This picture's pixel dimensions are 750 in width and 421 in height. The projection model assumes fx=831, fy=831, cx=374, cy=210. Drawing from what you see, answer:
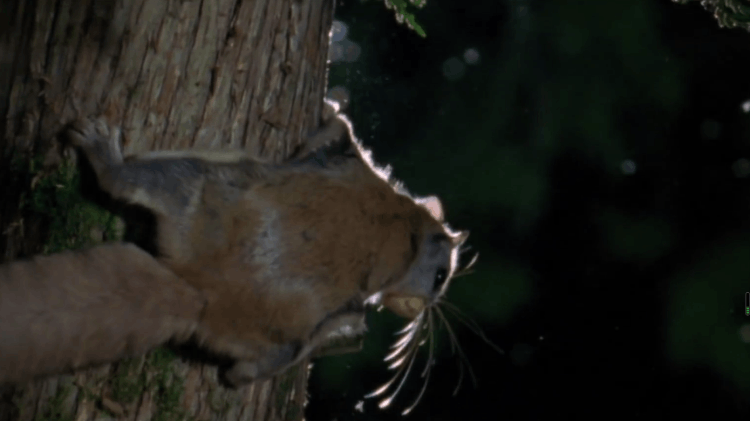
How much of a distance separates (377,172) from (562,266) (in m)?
5.05

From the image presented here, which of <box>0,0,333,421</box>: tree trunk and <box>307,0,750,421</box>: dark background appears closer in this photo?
<box>0,0,333,421</box>: tree trunk

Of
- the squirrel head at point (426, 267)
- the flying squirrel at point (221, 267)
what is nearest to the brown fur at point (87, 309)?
the flying squirrel at point (221, 267)

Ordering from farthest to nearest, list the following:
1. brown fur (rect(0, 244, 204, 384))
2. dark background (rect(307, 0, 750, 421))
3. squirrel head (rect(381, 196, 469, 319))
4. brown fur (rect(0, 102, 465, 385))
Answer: dark background (rect(307, 0, 750, 421)), squirrel head (rect(381, 196, 469, 319)), brown fur (rect(0, 102, 465, 385)), brown fur (rect(0, 244, 204, 384))

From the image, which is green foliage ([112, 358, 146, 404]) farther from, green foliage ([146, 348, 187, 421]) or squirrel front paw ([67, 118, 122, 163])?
squirrel front paw ([67, 118, 122, 163])

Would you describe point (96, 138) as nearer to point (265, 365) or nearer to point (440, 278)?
point (265, 365)

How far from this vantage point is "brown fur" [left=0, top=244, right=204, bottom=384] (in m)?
0.98

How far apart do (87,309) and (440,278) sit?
0.74m

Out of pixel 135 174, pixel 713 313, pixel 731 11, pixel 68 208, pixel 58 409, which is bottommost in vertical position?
pixel 58 409

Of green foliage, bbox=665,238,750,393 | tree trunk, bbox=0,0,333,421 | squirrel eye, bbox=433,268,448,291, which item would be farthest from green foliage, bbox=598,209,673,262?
tree trunk, bbox=0,0,333,421

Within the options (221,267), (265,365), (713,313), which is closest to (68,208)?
(221,267)

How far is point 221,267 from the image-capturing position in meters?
1.22

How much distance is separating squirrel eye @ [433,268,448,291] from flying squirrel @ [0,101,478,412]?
0.12 meters

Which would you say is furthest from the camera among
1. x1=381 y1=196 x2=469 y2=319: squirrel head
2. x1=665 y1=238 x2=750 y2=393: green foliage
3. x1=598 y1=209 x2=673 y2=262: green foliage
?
x1=598 y1=209 x2=673 y2=262: green foliage

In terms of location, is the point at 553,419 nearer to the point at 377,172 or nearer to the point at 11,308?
the point at 377,172
